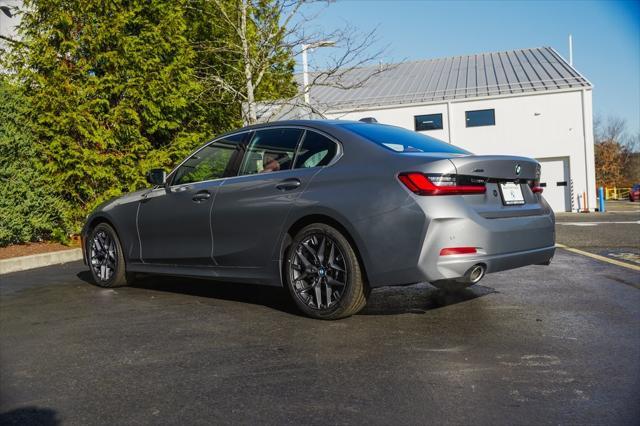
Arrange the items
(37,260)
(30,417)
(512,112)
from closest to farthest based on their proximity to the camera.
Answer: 1. (30,417)
2. (37,260)
3. (512,112)

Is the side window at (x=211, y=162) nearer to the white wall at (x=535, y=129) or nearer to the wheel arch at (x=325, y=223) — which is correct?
the wheel arch at (x=325, y=223)

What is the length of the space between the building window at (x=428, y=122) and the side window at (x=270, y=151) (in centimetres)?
2500

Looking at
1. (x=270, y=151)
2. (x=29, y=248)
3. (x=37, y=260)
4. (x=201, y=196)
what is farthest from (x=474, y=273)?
(x=29, y=248)

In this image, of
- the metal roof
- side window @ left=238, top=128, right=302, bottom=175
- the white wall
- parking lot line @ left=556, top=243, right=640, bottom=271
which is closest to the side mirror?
side window @ left=238, top=128, right=302, bottom=175

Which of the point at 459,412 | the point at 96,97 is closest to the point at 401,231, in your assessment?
the point at 459,412

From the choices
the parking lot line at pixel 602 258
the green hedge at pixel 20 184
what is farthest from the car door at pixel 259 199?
the green hedge at pixel 20 184

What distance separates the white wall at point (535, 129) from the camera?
88.3 ft

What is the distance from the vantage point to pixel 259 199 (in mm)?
4844

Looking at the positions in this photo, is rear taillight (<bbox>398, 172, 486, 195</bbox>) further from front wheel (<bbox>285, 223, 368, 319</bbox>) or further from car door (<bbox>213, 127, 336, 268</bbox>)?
car door (<bbox>213, 127, 336, 268</bbox>)

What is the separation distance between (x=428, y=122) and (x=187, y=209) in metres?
25.2

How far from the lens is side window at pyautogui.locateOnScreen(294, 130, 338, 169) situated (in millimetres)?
4582

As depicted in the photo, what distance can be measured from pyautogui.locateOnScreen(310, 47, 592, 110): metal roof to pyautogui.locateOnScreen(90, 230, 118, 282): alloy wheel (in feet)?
68.3

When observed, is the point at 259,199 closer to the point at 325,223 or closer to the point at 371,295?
the point at 325,223

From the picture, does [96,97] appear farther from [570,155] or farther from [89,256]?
[570,155]
